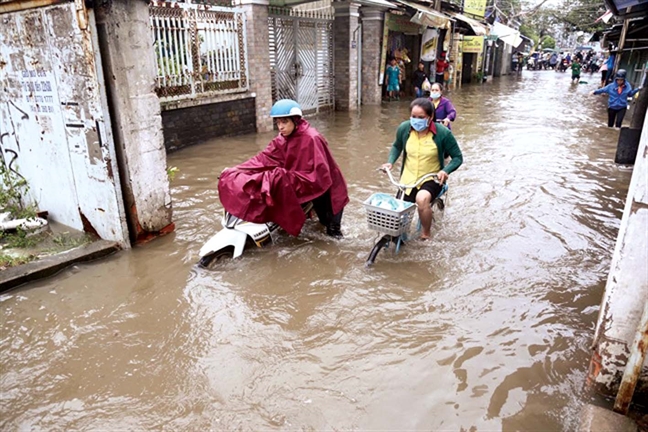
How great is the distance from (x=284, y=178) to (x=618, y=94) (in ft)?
34.8

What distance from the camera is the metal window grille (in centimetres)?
870

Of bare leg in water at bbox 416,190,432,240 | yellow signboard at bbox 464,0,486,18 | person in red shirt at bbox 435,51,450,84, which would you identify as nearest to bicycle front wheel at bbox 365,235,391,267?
bare leg in water at bbox 416,190,432,240

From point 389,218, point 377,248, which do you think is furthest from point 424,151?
point 377,248

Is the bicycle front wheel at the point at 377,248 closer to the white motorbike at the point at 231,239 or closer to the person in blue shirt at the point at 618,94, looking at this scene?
the white motorbike at the point at 231,239

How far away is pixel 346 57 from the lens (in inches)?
583

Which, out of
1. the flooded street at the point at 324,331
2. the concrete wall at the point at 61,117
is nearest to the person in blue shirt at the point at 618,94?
the flooded street at the point at 324,331

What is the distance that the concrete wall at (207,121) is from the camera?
30.6ft

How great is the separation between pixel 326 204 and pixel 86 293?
2499mm

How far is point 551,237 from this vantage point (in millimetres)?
5391

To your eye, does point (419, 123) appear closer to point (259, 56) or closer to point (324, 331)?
point (324, 331)

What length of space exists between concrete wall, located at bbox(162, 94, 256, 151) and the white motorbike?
5.19 meters

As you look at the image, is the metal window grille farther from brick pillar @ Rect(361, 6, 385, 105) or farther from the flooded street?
brick pillar @ Rect(361, 6, 385, 105)

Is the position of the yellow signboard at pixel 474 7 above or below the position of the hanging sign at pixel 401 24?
above

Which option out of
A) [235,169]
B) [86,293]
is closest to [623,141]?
[235,169]
